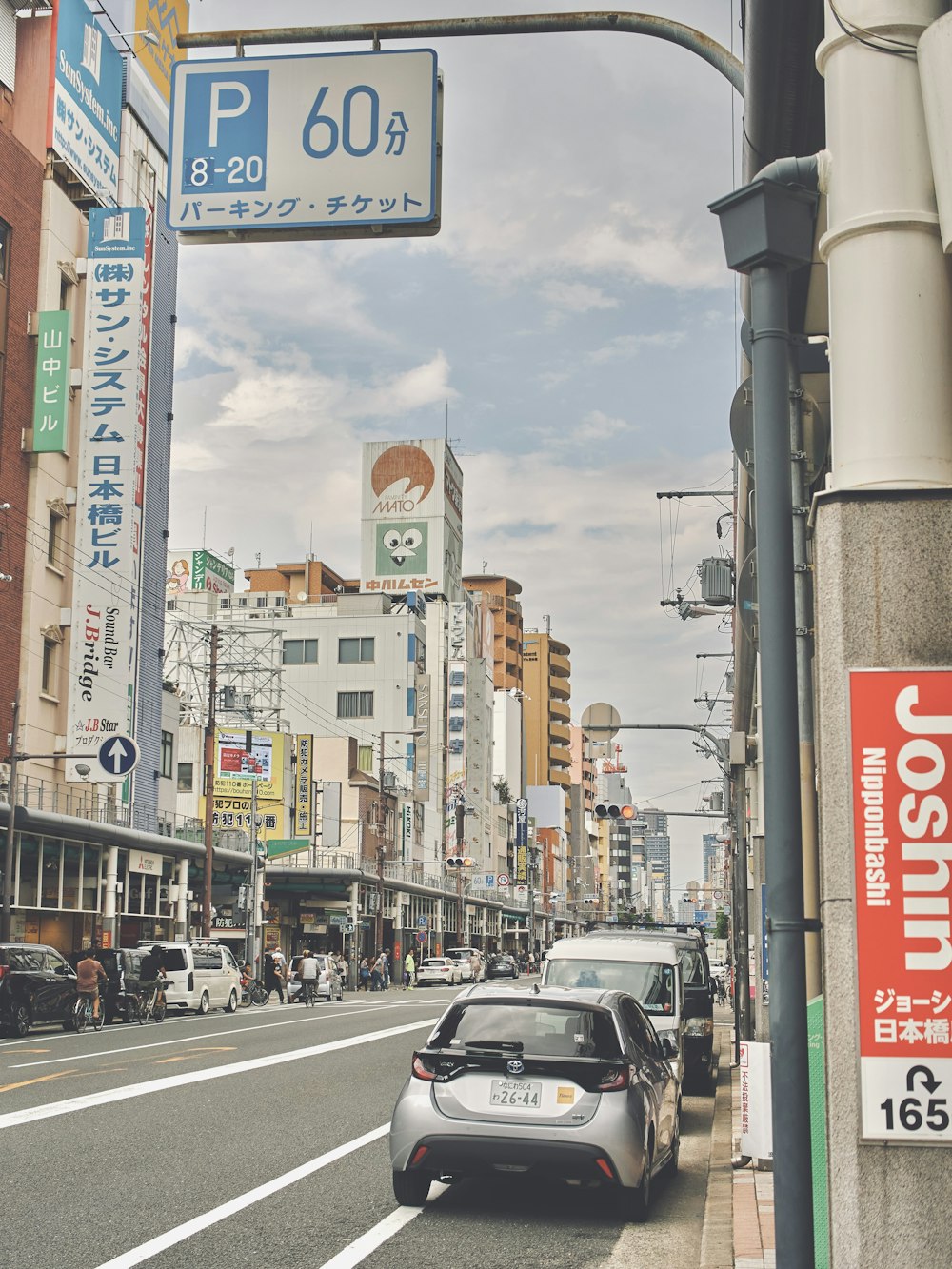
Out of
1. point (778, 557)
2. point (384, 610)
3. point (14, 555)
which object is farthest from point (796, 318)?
point (384, 610)

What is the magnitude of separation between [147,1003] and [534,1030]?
28.0 metres

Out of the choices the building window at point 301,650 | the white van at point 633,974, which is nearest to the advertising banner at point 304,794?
the building window at point 301,650

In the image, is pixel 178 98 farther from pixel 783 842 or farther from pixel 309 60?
pixel 783 842

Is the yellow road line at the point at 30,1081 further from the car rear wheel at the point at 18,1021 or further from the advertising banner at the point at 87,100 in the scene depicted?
the advertising banner at the point at 87,100

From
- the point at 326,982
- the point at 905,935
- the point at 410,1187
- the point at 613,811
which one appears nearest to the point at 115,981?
the point at 613,811

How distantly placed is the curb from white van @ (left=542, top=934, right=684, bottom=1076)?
4.26 ft

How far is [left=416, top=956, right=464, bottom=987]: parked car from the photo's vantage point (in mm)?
70062

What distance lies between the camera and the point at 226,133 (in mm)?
8875

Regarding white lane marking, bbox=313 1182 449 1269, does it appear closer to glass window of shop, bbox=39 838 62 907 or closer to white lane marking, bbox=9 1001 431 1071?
white lane marking, bbox=9 1001 431 1071

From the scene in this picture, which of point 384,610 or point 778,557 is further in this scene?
point 384,610

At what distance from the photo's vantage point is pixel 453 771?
363 ft

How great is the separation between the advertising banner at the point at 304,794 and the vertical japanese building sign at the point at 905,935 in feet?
240

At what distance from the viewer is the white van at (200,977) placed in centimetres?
3962

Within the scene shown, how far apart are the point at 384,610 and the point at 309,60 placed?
9681cm
